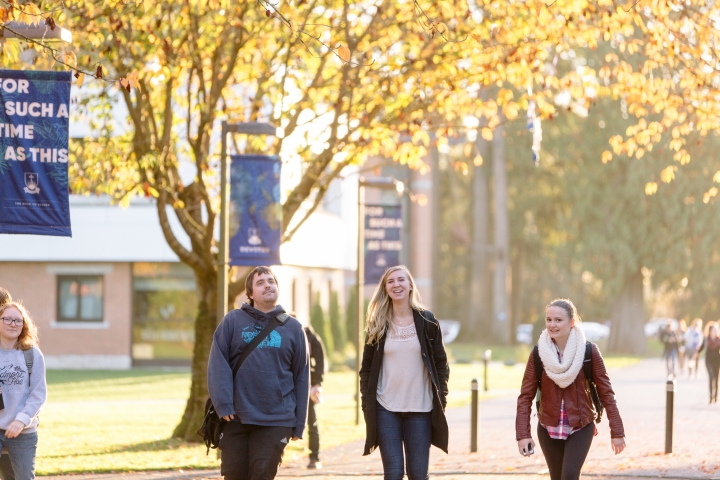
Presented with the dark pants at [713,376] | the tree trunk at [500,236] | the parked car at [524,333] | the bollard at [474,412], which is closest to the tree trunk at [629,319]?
the tree trunk at [500,236]

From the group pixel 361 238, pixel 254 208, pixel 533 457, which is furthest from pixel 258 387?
pixel 361 238

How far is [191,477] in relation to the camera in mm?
12758

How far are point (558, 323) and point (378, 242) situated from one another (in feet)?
42.0

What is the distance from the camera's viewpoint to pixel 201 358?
16.2 meters

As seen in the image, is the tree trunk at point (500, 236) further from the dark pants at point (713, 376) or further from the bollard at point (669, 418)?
the bollard at point (669, 418)

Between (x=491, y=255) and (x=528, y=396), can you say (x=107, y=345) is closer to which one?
(x=528, y=396)

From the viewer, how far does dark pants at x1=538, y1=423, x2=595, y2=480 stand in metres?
7.82

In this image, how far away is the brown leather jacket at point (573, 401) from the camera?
791cm

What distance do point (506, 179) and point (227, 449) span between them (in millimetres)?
55251

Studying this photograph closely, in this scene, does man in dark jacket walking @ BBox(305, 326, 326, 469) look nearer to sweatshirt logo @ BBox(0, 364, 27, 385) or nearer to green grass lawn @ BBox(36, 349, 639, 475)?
green grass lawn @ BBox(36, 349, 639, 475)

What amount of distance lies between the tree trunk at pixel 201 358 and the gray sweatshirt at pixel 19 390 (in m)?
8.06

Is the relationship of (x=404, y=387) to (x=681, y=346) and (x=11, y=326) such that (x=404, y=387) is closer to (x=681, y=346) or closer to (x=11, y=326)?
(x=11, y=326)

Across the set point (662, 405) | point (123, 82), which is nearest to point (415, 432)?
point (123, 82)

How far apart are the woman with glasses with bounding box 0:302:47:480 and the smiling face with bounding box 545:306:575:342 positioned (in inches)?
127
